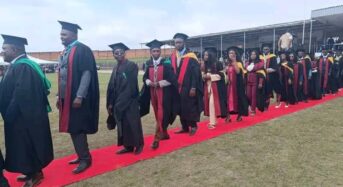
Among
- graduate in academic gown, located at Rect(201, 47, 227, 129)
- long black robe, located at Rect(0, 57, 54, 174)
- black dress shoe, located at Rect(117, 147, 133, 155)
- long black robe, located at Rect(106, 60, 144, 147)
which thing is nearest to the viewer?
long black robe, located at Rect(0, 57, 54, 174)

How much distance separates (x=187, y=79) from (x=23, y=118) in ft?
10.2

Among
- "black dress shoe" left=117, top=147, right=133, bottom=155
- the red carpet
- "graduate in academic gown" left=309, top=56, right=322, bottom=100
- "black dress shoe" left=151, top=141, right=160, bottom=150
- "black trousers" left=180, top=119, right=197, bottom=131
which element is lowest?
the red carpet

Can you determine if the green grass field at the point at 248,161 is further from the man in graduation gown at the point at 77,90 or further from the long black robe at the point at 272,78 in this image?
the long black robe at the point at 272,78

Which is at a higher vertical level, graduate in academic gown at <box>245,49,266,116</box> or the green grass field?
graduate in academic gown at <box>245,49,266,116</box>

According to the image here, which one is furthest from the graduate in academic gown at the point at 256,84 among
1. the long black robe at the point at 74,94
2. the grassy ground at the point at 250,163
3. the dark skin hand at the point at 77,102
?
the dark skin hand at the point at 77,102

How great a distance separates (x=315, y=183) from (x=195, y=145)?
216 centimetres

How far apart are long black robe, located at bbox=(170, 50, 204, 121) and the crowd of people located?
0.7 inches

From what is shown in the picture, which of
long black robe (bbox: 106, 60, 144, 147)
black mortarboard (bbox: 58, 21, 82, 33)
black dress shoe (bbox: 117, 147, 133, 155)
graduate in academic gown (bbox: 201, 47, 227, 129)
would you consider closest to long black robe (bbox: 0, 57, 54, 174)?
black mortarboard (bbox: 58, 21, 82, 33)

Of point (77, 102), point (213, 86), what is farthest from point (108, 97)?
point (213, 86)

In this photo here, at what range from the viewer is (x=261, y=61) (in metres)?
8.59

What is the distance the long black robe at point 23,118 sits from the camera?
3.69m

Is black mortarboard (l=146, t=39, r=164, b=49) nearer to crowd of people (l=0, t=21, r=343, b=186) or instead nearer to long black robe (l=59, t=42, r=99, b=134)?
crowd of people (l=0, t=21, r=343, b=186)

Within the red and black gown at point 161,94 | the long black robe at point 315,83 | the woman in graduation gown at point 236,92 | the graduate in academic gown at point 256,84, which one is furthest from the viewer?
the long black robe at point 315,83

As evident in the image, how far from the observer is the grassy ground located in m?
3.90
